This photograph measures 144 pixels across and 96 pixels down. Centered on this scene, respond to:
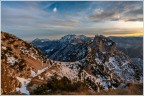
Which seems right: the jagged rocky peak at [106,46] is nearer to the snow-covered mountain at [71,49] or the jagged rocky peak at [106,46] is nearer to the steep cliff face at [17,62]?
the snow-covered mountain at [71,49]

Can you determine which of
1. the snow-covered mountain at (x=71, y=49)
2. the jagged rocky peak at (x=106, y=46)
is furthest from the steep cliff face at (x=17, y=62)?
the jagged rocky peak at (x=106, y=46)

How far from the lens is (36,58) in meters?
33.2

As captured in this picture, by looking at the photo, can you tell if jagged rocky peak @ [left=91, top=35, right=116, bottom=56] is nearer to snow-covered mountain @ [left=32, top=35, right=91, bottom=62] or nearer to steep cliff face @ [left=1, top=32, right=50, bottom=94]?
snow-covered mountain @ [left=32, top=35, right=91, bottom=62]

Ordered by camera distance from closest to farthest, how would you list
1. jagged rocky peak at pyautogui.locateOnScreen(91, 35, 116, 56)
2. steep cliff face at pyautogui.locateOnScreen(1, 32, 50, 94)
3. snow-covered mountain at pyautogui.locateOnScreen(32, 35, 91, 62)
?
steep cliff face at pyautogui.locateOnScreen(1, 32, 50, 94), snow-covered mountain at pyautogui.locateOnScreen(32, 35, 91, 62), jagged rocky peak at pyautogui.locateOnScreen(91, 35, 116, 56)

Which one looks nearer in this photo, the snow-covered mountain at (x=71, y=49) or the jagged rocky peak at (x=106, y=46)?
the snow-covered mountain at (x=71, y=49)

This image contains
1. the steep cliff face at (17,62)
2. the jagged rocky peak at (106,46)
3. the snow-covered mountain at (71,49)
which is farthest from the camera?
the jagged rocky peak at (106,46)

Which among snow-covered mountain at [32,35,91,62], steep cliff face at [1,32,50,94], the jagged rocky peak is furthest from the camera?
the jagged rocky peak

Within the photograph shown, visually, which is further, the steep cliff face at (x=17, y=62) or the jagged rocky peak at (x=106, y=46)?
the jagged rocky peak at (x=106, y=46)

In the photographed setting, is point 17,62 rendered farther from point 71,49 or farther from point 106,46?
point 71,49

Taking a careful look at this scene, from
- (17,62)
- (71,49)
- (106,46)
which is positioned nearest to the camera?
(17,62)

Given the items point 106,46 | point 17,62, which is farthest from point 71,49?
point 17,62

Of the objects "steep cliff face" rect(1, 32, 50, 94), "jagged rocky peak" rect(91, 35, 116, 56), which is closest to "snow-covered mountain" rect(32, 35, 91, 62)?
"jagged rocky peak" rect(91, 35, 116, 56)

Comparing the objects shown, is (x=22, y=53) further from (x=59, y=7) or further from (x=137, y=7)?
(x=137, y=7)

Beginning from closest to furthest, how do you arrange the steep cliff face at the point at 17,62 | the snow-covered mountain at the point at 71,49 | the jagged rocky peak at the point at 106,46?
the steep cliff face at the point at 17,62, the snow-covered mountain at the point at 71,49, the jagged rocky peak at the point at 106,46
